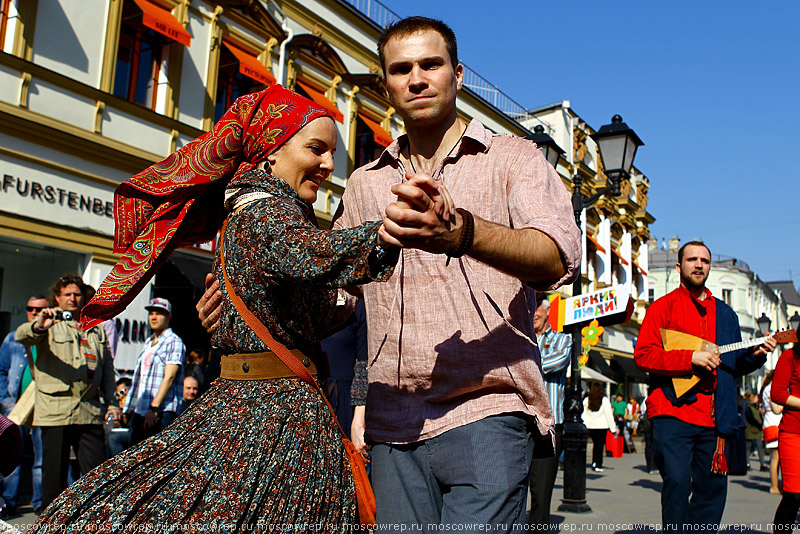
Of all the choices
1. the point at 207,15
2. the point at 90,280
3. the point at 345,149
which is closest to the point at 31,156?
the point at 90,280

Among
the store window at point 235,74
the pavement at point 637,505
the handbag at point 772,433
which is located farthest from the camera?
A: the store window at point 235,74

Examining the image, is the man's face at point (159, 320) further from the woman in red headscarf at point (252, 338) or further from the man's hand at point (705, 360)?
the man's hand at point (705, 360)

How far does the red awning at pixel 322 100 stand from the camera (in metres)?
16.1

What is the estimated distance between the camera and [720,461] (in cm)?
463

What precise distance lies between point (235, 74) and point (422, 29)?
44.4 feet

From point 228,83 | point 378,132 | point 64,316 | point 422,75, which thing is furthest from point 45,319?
point 378,132

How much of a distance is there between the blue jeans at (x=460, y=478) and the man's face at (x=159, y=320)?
5.22 m

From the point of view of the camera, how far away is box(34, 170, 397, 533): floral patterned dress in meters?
1.78

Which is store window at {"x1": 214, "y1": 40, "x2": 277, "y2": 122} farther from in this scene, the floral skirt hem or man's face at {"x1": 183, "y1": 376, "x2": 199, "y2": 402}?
the floral skirt hem

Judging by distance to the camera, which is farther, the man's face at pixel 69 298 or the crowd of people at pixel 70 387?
the man's face at pixel 69 298

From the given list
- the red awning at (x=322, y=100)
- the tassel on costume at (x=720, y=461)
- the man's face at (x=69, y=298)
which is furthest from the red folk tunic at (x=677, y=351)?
the red awning at (x=322, y=100)

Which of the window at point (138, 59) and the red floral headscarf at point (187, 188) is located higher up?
the window at point (138, 59)

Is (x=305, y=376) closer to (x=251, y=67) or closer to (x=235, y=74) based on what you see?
(x=251, y=67)

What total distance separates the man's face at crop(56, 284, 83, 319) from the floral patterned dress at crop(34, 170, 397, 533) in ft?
15.0
